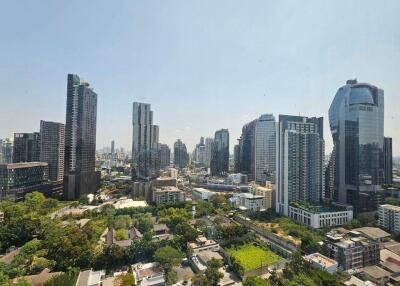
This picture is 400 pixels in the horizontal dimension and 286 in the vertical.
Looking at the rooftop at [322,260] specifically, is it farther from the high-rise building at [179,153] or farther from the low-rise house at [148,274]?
the high-rise building at [179,153]

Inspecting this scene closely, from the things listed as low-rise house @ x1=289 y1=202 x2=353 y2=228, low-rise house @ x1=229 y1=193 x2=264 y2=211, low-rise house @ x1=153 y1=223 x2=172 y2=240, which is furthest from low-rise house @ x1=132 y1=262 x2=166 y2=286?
low-rise house @ x1=229 y1=193 x2=264 y2=211

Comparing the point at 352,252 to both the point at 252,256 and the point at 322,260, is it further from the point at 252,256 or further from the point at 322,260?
the point at 252,256

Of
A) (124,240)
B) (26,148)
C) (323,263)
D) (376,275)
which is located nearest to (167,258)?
(124,240)

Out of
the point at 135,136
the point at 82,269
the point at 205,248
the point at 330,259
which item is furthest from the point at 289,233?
the point at 135,136

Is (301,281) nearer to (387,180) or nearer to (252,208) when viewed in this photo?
(252,208)

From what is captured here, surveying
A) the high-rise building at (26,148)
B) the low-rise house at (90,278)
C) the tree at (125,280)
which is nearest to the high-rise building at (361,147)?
the tree at (125,280)

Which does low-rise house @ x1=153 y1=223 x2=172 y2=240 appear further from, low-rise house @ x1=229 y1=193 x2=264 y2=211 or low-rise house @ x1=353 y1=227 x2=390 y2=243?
low-rise house @ x1=353 y1=227 x2=390 y2=243
